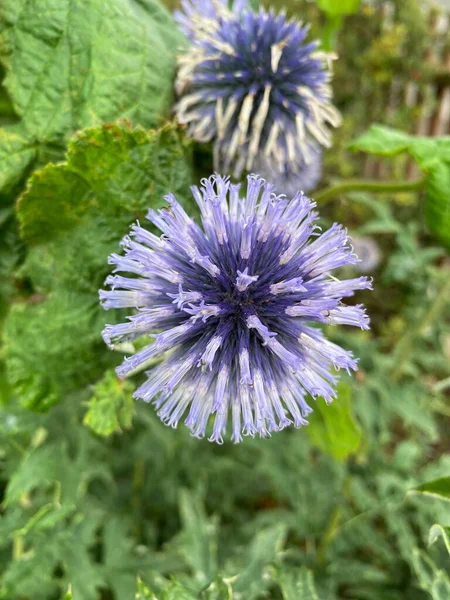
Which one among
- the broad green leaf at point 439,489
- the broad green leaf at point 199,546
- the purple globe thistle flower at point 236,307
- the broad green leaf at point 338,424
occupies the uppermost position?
the purple globe thistle flower at point 236,307

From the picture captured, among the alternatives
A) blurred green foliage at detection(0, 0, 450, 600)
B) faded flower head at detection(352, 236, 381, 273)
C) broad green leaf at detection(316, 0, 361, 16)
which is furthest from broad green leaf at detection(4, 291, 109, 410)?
faded flower head at detection(352, 236, 381, 273)

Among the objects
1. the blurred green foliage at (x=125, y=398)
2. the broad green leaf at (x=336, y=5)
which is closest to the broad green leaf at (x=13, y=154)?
the blurred green foliage at (x=125, y=398)

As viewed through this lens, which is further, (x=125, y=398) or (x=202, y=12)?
(x=202, y=12)

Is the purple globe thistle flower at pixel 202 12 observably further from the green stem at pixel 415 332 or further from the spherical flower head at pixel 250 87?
the green stem at pixel 415 332

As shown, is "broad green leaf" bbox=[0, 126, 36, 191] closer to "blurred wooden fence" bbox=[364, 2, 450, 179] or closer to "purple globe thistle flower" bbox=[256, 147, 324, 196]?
"purple globe thistle flower" bbox=[256, 147, 324, 196]

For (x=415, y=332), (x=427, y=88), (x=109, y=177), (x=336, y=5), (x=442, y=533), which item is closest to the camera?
(x=442, y=533)

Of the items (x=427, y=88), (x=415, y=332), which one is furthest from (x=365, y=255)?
(x=427, y=88)

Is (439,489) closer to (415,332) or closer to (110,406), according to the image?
(110,406)
